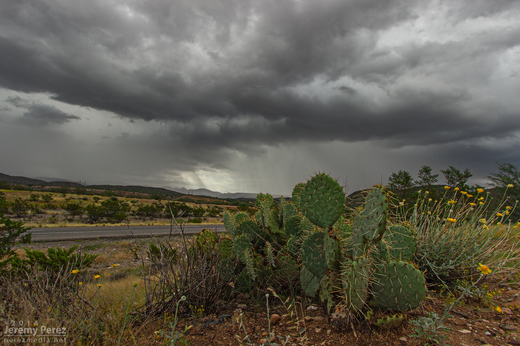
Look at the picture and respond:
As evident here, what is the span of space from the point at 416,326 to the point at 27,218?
37.4m

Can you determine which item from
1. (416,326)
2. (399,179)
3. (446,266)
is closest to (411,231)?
(446,266)

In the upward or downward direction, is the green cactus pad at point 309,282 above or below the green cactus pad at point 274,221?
below

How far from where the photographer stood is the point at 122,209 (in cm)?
3697

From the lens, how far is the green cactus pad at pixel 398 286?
2.93m

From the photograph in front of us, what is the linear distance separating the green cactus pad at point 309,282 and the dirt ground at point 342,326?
0.16 meters

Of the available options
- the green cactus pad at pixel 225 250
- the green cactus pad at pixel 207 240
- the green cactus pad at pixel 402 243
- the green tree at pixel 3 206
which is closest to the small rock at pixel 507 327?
the green cactus pad at pixel 402 243

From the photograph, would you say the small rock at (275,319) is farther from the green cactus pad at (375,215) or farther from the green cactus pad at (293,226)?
the green cactus pad at (293,226)

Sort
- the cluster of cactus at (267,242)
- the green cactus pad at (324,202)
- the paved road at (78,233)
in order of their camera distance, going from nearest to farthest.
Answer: the green cactus pad at (324,202) → the cluster of cactus at (267,242) → the paved road at (78,233)

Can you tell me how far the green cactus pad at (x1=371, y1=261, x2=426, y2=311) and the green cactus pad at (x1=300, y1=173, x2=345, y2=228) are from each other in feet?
2.59

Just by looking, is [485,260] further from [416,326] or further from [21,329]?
[21,329]

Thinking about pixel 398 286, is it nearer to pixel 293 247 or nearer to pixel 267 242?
pixel 293 247

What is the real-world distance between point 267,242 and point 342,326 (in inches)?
72.7

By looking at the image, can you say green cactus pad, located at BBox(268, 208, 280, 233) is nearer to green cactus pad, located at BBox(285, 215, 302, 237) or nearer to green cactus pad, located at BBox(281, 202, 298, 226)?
green cactus pad, located at BBox(281, 202, 298, 226)

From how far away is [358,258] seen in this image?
3.00 meters
